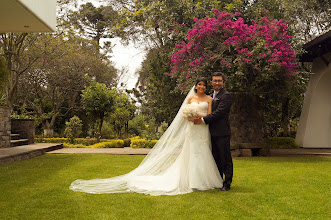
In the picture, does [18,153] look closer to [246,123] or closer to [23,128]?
[23,128]

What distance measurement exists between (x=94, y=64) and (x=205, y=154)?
18.5 meters

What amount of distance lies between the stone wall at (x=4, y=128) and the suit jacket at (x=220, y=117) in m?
8.40

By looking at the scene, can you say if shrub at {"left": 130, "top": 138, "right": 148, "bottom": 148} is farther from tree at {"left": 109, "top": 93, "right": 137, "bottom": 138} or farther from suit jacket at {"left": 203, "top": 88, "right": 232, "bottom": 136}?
suit jacket at {"left": 203, "top": 88, "right": 232, "bottom": 136}

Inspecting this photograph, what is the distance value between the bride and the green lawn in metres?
0.29

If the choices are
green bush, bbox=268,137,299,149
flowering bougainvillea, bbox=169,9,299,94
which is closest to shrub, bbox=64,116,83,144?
flowering bougainvillea, bbox=169,9,299,94

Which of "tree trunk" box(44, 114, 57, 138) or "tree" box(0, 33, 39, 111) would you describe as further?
"tree trunk" box(44, 114, 57, 138)

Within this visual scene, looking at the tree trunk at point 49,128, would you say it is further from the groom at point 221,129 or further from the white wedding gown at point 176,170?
the groom at point 221,129

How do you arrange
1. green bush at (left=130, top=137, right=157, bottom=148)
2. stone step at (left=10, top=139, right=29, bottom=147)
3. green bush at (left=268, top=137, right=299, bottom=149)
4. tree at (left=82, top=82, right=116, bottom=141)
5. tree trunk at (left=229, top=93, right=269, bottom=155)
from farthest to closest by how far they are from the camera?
tree at (left=82, top=82, right=116, bottom=141) < green bush at (left=268, top=137, right=299, bottom=149) < green bush at (left=130, top=137, right=157, bottom=148) < stone step at (left=10, top=139, right=29, bottom=147) < tree trunk at (left=229, top=93, right=269, bottom=155)

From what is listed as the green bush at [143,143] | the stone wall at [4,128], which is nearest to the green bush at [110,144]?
the green bush at [143,143]

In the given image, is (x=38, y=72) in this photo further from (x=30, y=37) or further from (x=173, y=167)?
(x=173, y=167)

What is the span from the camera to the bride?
5.91 metres

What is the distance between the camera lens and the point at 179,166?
6117 mm

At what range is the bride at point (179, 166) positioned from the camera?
591 centimetres

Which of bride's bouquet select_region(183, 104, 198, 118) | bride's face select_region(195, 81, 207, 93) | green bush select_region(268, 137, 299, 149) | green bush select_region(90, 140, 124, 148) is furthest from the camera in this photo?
green bush select_region(268, 137, 299, 149)
